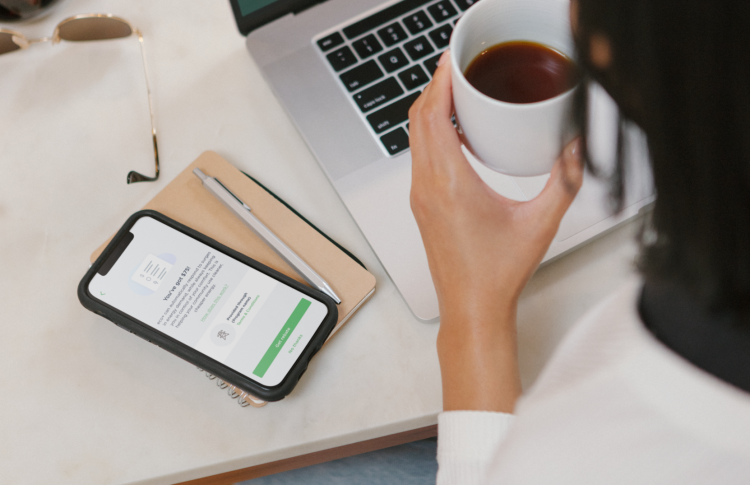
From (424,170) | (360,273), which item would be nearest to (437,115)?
(424,170)

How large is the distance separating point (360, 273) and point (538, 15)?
244 mm

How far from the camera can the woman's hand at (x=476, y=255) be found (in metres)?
0.40

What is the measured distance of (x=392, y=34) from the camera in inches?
20.8

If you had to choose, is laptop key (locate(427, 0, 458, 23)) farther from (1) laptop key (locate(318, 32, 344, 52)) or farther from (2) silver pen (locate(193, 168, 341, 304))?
(2) silver pen (locate(193, 168, 341, 304))

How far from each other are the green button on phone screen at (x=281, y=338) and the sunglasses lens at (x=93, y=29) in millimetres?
364

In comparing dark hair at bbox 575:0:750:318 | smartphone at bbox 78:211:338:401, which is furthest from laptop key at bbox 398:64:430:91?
dark hair at bbox 575:0:750:318

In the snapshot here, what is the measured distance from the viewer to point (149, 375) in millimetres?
473

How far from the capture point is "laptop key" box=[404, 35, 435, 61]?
52 cm

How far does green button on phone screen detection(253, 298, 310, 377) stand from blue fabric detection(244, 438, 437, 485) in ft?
0.74

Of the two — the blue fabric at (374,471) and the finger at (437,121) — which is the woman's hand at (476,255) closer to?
the finger at (437,121)

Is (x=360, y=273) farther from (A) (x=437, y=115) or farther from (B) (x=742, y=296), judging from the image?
(B) (x=742, y=296)

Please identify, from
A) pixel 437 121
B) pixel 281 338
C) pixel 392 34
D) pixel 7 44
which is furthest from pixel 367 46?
pixel 7 44

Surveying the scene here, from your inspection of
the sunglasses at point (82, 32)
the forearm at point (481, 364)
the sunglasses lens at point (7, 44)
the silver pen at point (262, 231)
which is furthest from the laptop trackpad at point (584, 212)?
the sunglasses lens at point (7, 44)

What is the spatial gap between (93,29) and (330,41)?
0.88 ft
